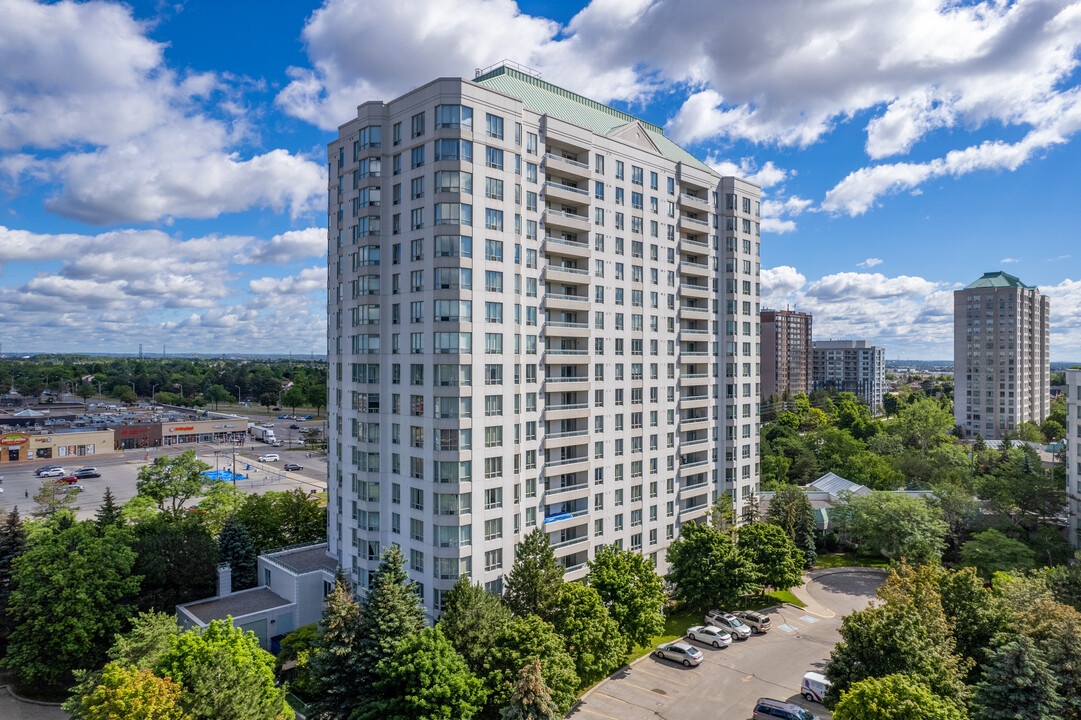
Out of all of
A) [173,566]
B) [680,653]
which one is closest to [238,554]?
[173,566]

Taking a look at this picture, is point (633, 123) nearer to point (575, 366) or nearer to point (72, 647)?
point (575, 366)

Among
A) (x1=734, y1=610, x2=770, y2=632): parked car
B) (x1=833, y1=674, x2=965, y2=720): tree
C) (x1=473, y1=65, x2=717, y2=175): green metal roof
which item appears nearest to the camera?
(x1=833, y1=674, x2=965, y2=720): tree

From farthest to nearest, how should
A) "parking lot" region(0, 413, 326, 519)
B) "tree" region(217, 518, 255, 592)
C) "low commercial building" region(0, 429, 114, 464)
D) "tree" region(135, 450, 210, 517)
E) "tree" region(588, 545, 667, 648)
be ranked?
"low commercial building" region(0, 429, 114, 464) → "parking lot" region(0, 413, 326, 519) → "tree" region(135, 450, 210, 517) → "tree" region(217, 518, 255, 592) → "tree" region(588, 545, 667, 648)

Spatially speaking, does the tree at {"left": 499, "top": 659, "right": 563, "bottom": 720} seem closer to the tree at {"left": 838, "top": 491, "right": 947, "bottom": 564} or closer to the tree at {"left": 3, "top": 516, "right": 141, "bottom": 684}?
the tree at {"left": 3, "top": 516, "right": 141, "bottom": 684}

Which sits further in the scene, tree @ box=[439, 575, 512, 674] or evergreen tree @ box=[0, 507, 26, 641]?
evergreen tree @ box=[0, 507, 26, 641]

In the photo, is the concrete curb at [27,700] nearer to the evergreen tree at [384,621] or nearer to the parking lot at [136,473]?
the evergreen tree at [384,621]

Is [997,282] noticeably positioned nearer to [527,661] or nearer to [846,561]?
[846,561]

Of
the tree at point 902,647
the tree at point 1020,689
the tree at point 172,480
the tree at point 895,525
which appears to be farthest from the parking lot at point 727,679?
the tree at point 172,480

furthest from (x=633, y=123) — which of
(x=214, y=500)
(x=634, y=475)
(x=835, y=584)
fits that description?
(x=214, y=500)

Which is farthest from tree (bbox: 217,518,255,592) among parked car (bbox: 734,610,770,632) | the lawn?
the lawn
